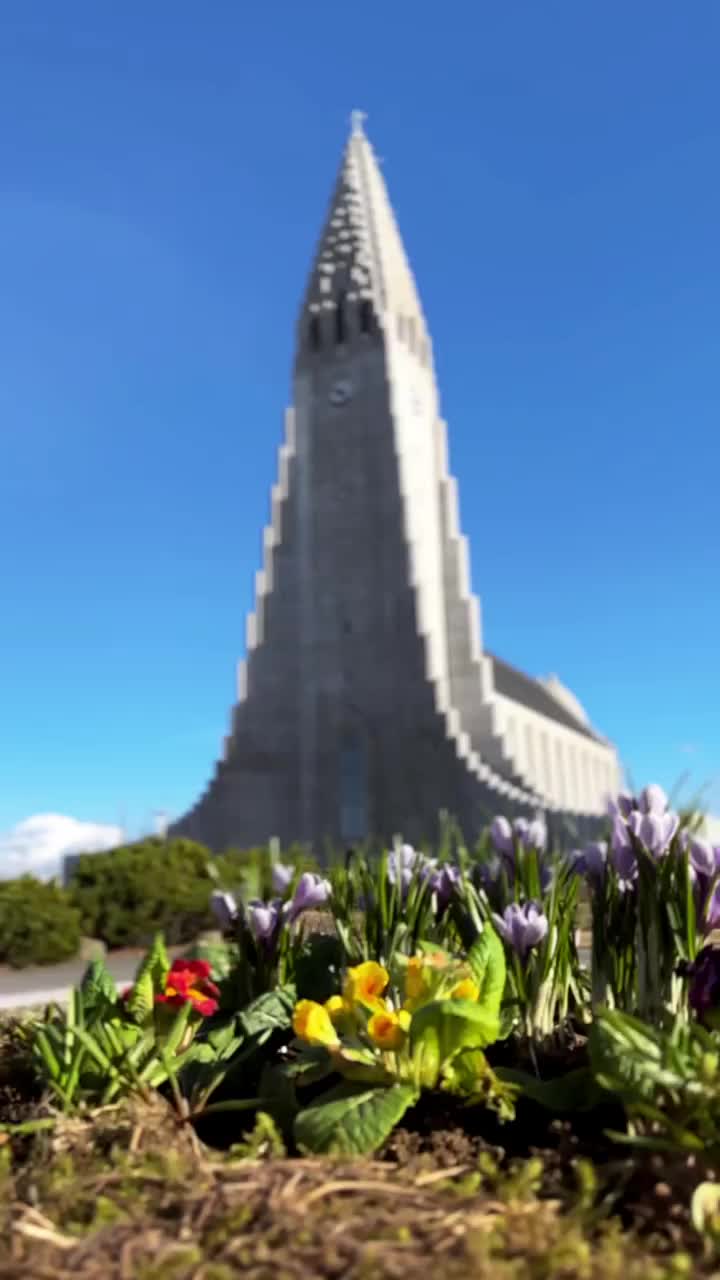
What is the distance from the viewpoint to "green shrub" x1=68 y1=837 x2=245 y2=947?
17.5 meters

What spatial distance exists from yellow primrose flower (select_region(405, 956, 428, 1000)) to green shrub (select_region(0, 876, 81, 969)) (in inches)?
522

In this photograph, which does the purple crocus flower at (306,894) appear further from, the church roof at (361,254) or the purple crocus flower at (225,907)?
the church roof at (361,254)

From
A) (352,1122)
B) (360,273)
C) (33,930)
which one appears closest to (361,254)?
(360,273)

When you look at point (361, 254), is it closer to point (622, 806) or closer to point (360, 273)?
point (360, 273)

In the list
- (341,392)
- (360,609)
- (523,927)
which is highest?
(341,392)

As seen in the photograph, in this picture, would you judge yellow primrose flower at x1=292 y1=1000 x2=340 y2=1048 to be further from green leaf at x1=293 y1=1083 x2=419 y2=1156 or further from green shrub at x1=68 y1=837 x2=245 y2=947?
green shrub at x1=68 y1=837 x2=245 y2=947

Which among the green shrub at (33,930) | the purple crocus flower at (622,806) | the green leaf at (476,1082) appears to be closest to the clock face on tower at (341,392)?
the green shrub at (33,930)

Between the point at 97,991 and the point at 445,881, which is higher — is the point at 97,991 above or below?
below

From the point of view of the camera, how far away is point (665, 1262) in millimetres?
2445

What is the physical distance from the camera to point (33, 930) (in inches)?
615

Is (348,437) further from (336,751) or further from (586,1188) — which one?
(586,1188)

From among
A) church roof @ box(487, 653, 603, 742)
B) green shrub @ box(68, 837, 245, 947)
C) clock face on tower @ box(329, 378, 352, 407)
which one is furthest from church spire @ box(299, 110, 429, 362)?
green shrub @ box(68, 837, 245, 947)

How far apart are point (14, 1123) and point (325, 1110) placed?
3.77 feet

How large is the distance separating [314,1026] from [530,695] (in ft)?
164
